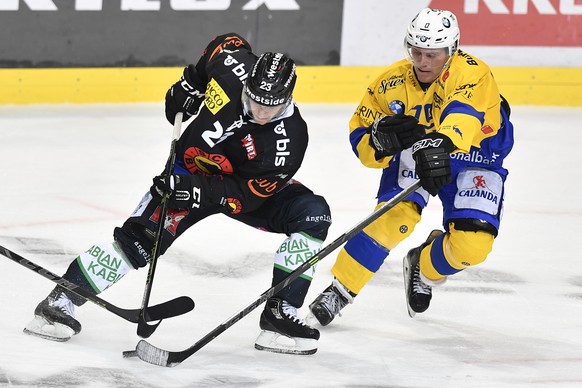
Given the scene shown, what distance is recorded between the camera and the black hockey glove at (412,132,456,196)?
3408 millimetres

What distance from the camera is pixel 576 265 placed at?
4.54m

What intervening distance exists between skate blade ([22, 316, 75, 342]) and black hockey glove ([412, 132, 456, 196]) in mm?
1127

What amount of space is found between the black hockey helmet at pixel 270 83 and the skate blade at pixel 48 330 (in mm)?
868

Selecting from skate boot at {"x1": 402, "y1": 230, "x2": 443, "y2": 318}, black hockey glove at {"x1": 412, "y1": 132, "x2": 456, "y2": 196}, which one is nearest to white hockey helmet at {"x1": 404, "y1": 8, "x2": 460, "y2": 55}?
black hockey glove at {"x1": 412, "y1": 132, "x2": 456, "y2": 196}

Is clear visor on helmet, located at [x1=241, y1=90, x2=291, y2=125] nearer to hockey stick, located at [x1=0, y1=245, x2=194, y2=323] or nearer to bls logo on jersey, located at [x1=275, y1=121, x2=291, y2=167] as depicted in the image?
bls logo on jersey, located at [x1=275, y1=121, x2=291, y2=167]

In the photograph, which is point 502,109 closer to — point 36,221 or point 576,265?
point 576,265

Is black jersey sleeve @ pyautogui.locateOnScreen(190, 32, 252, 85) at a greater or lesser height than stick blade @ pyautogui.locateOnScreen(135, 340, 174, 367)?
greater

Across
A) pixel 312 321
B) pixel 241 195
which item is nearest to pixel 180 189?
pixel 241 195

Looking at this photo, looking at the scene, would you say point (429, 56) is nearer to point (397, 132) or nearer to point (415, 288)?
point (397, 132)

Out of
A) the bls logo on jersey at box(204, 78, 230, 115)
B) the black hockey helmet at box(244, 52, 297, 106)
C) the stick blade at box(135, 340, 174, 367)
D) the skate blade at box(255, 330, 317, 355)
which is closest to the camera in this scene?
the stick blade at box(135, 340, 174, 367)

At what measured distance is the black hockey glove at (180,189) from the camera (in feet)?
11.2

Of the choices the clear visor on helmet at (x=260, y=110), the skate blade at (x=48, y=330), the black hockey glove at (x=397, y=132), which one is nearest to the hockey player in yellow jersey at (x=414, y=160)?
the black hockey glove at (x=397, y=132)

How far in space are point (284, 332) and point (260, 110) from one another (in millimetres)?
669

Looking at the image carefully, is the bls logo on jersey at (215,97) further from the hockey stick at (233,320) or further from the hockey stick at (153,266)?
the hockey stick at (233,320)
